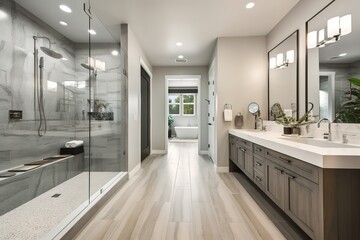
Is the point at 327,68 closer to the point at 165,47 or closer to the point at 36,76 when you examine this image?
the point at 165,47

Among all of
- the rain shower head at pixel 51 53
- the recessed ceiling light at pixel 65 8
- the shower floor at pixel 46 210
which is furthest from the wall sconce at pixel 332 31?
the rain shower head at pixel 51 53

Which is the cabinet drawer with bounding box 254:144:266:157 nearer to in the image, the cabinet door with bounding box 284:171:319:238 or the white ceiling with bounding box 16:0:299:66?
the cabinet door with bounding box 284:171:319:238

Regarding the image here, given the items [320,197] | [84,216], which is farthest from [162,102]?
[320,197]

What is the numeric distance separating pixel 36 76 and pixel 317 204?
391 centimetres

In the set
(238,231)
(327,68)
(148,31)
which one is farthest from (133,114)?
(327,68)

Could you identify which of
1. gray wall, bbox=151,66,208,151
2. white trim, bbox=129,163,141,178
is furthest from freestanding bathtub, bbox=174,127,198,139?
white trim, bbox=129,163,141,178

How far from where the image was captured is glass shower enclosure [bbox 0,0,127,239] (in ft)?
7.47

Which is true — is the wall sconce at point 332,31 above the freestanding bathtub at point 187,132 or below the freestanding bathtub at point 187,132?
above

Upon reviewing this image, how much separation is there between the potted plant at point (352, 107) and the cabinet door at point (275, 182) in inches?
32.2

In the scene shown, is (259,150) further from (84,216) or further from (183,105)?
(183,105)

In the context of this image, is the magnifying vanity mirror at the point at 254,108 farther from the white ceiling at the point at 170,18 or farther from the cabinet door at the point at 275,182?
the cabinet door at the point at 275,182

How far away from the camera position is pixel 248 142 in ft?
8.77

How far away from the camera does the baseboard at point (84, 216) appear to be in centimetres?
152

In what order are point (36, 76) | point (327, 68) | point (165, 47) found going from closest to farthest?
1. point (327, 68)
2. point (36, 76)
3. point (165, 47)
